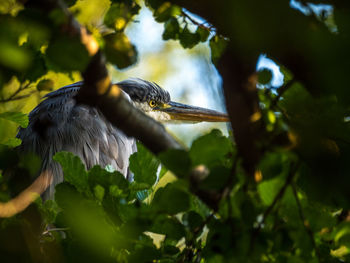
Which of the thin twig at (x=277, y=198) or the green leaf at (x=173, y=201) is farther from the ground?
the thin twig at (x=277, y=198)

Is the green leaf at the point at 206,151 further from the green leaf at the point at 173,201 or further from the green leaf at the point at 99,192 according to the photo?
the green leaf at the point at 99,192

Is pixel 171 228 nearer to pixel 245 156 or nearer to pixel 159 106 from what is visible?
pixel 245 156

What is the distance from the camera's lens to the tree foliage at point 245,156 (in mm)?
711

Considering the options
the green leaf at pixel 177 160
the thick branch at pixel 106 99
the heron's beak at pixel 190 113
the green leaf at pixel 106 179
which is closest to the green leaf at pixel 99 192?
the green leaf at pixel 106 179

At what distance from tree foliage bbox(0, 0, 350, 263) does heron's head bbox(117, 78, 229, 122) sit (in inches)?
131

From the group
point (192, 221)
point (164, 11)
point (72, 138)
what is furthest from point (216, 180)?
point (72, 138)

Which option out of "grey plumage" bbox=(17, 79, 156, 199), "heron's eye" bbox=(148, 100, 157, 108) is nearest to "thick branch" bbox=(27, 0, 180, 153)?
"grey plumage" bbox=(17, 79, 156, 199)

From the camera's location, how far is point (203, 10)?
0.99 meters

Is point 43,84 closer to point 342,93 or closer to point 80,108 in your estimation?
point 342,93

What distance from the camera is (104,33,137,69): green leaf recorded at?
0.96m

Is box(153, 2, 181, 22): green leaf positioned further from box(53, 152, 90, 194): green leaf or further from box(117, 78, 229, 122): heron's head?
box(117, 78, 229, 122): heron's head

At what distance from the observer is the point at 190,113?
15.3 feet

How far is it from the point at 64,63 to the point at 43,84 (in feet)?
2.26

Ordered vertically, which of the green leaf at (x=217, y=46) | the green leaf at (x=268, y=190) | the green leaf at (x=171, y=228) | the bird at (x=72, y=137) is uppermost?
the green leaf at (x=268, y=190)
